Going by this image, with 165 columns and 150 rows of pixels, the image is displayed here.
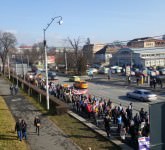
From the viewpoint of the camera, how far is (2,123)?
912 inches

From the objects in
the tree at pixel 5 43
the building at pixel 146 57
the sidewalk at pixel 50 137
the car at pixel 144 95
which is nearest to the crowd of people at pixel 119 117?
the sidewalk at pixel 50 137

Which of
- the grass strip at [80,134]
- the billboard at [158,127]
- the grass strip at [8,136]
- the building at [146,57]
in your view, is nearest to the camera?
the billboard at [158,127]

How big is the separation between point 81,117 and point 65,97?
946cm

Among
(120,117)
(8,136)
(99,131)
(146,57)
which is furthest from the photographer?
(146,57)

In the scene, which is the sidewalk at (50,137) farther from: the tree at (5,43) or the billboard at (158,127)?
the tree at (5,43)

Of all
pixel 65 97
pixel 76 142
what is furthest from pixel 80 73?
pixel 76 142

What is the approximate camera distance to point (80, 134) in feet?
62.2

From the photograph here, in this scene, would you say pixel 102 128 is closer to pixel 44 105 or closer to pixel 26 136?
pixel 26 136

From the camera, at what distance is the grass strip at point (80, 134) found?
16.2 metres

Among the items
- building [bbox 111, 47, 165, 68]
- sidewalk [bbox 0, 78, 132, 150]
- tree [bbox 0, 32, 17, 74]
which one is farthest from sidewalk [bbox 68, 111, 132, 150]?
tree [bbox 0, 32, 17, 74]

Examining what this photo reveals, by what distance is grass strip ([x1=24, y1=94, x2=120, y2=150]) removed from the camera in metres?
16.2

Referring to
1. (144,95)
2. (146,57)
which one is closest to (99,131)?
(144,95)

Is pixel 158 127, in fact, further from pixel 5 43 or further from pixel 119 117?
pixel 5 43

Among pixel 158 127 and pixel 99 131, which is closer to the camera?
pixel 158 127
